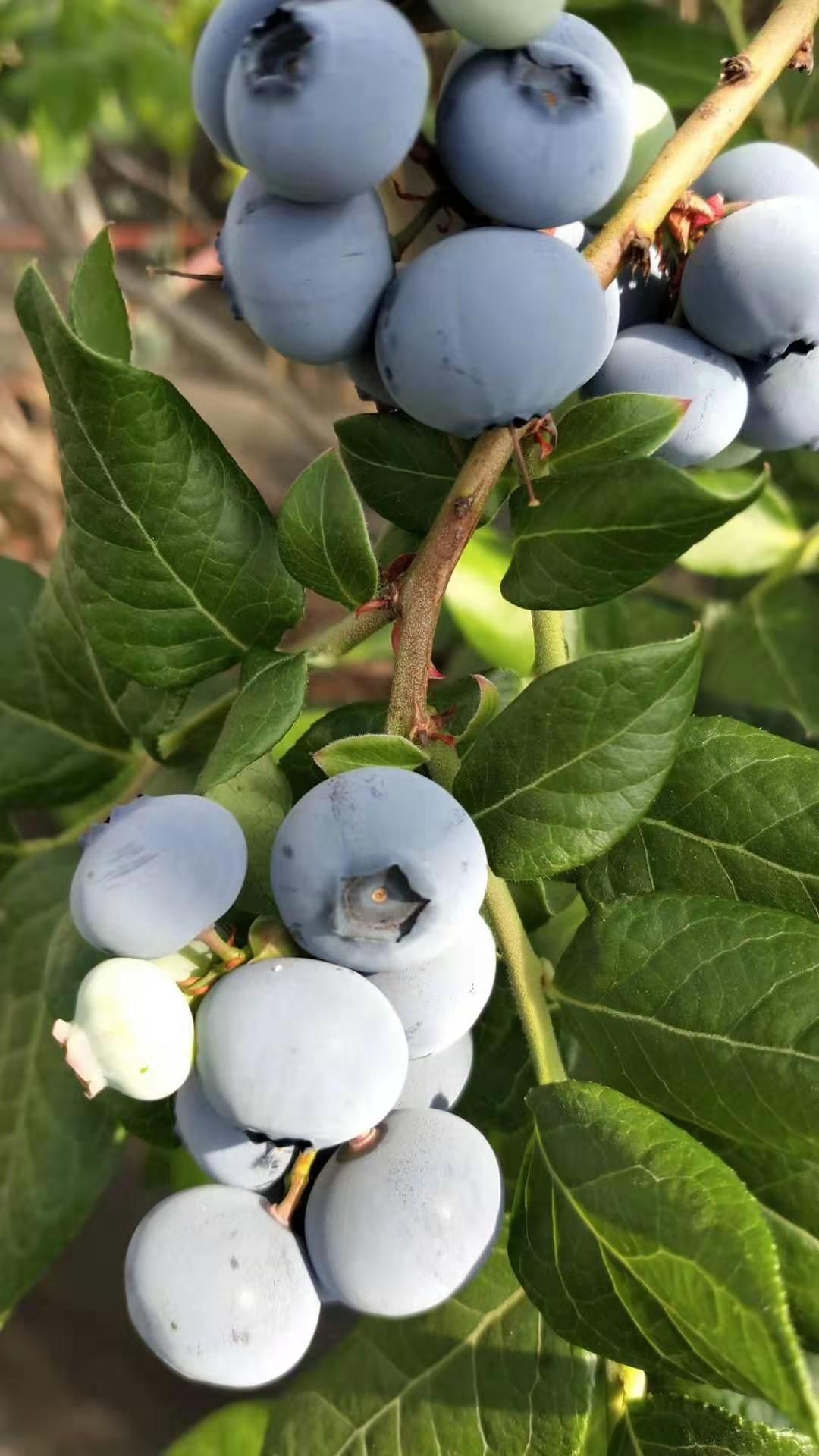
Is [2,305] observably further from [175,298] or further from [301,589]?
[301,589]

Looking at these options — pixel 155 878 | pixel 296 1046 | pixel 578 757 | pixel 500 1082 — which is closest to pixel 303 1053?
pixel 296 1046

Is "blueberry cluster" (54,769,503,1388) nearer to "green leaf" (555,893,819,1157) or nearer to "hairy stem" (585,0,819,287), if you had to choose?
"green leaf" (555,893,819,1157)

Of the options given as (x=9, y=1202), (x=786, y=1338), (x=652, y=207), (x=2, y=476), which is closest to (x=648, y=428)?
(x=652, y=207)

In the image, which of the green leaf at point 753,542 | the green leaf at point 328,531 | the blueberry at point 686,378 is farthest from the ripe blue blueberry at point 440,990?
the green leaf at point 753,542

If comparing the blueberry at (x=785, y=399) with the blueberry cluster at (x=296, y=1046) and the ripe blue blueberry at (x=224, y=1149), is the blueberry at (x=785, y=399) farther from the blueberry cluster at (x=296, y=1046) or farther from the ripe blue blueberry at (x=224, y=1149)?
the ripe blue blueberry at (x=224, y=1149)

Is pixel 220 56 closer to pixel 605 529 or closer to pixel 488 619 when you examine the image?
pixel 605 529

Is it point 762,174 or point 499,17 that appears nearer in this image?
point 499,17
